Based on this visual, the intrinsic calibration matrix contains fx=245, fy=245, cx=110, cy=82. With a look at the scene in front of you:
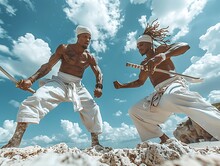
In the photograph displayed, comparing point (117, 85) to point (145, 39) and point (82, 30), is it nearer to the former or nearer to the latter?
point (145, 39)

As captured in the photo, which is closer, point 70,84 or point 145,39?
point 70,84

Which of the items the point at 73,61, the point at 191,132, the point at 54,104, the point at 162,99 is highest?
the point at 191,132

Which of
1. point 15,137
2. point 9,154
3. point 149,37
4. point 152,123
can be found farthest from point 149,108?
point 9,154

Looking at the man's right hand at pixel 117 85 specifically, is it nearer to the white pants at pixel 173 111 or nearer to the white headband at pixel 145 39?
the white pants at pixel 173 111

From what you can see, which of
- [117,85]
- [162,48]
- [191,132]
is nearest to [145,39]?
[162,48]

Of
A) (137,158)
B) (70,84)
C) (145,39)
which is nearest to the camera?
(137,158)

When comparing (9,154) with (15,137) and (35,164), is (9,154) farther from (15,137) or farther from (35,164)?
(15,137)

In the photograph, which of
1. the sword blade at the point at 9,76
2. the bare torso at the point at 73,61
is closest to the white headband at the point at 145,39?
the bare torso at the point at 73,61

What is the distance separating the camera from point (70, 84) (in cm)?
510

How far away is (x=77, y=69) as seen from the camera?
17.7 feet

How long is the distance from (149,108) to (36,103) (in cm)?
219

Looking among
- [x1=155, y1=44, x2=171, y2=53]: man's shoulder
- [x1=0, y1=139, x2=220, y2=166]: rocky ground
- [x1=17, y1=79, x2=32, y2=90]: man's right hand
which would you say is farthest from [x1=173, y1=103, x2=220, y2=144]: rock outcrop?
[x1=0, y1=139, x2=220, y2=166]: rocky ground

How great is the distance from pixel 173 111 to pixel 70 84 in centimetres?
214

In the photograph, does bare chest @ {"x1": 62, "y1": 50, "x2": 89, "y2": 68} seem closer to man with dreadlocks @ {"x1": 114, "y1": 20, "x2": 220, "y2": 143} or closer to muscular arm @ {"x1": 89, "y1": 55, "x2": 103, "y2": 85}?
muscular arm @ {"x1": 89, "y1": 55, "x2": 103, "y2": 85}
